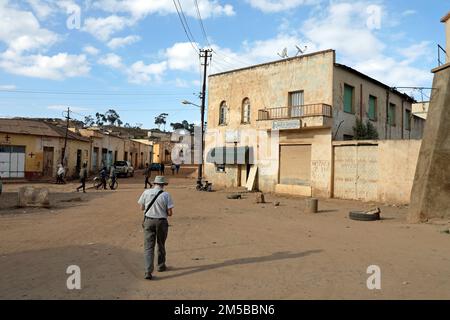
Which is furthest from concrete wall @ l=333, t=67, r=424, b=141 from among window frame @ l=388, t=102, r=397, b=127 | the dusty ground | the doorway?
the doorway

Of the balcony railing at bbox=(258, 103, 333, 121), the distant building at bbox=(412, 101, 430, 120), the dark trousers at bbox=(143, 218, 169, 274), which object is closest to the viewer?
the dark trousers at bbox=(143, 218, 169, 274)

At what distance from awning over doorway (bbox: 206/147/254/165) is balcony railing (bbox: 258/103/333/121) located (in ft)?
8.89

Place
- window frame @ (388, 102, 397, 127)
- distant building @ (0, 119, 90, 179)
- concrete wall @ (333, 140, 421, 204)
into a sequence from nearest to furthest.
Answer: concrete wall @ (333, 140, 421, 204)
window frame @ (388, 102, 397, 127)
distant building @ (0, 119, 90, 179)

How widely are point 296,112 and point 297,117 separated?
4.81ft

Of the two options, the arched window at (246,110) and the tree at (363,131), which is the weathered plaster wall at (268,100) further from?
the tree at (363,131)

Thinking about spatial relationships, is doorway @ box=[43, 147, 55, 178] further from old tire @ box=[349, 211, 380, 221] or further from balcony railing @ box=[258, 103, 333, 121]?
old tire @ box=[349, 211, 380, 221]

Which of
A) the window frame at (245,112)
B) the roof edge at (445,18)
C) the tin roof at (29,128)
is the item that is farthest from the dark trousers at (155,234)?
the tin roof at (29,128)

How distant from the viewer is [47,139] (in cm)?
3272

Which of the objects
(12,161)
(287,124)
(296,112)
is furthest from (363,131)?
(12,161)

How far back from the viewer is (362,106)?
941 inches

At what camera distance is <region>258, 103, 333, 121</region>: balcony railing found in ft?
70.2

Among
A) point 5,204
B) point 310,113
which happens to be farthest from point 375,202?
point 5,204

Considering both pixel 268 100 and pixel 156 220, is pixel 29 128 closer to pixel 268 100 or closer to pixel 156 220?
pixel 268 100
